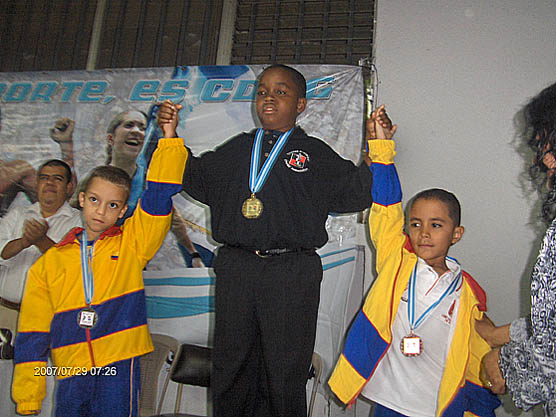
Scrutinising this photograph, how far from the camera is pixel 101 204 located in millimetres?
2557

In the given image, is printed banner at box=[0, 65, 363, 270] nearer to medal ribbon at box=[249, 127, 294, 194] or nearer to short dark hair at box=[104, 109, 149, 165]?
short dark hair at box=[104, 109, 149, 165]

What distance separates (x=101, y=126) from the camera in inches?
125

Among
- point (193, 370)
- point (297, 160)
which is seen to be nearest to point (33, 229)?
point (193, 370)

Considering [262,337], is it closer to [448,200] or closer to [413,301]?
[413,301]

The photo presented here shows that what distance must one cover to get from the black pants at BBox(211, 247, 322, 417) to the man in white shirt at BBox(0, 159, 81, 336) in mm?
1498

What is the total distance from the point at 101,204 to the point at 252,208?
3.10 ft

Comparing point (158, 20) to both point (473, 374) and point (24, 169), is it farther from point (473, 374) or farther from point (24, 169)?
point (473, 374)

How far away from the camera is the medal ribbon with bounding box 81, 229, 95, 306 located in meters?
2.44

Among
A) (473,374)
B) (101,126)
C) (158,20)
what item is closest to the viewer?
(473,374)

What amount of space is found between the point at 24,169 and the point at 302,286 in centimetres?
215

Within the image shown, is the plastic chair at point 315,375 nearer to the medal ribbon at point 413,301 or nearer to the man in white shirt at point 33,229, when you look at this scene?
the medal ribbon at point 413,301

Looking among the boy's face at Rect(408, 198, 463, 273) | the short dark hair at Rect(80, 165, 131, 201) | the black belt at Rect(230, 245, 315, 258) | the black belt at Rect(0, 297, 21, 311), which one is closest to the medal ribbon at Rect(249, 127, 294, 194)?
the black belt at Rect(230, 245, 315, 258)

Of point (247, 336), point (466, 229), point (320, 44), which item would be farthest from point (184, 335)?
point (320, 44)

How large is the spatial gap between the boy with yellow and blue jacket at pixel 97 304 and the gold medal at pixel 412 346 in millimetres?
1199
